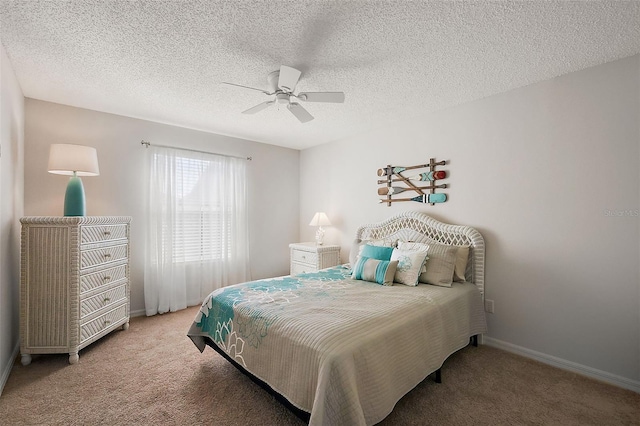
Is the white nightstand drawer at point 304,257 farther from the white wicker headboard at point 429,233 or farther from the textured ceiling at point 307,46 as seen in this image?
the textured ceiling at point 307,46

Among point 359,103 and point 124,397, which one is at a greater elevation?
point 359,103

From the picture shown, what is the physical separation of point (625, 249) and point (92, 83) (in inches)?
181

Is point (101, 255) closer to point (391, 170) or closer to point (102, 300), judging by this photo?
point (102, 300)

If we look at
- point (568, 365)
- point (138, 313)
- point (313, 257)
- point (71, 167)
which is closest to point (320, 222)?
point (313, 257)

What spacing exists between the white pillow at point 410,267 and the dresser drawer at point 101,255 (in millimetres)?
2812

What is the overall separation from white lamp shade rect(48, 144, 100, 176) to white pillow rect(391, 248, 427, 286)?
310cm

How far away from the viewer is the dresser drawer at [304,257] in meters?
4.10

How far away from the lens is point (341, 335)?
163 cm

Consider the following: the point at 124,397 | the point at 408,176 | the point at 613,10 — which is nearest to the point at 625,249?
the point at 613,10

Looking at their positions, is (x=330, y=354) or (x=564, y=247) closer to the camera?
(x=330, y=354)

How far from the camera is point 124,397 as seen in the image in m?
2.03

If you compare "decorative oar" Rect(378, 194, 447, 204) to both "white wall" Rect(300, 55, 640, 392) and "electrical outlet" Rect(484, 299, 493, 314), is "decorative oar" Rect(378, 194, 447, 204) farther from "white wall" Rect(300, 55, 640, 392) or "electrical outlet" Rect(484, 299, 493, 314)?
"electrical outlet" Rect(484, 299, 493, 314)

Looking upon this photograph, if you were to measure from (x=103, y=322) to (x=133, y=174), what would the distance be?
1.72m

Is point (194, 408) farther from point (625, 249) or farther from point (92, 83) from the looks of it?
point (625, 249)
